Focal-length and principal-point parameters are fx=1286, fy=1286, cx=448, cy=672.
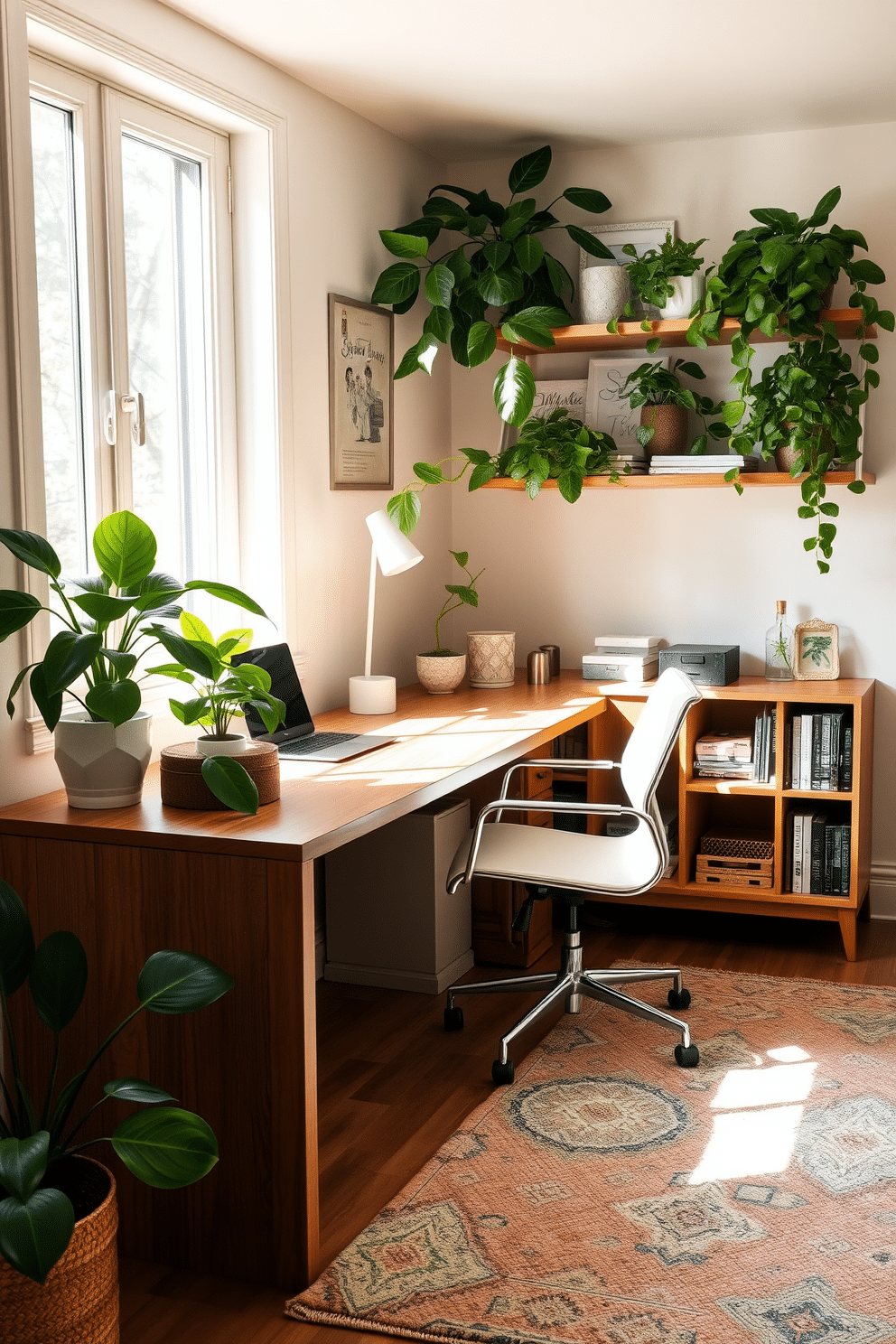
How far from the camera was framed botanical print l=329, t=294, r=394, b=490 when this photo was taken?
149 inches

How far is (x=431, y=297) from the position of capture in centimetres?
391

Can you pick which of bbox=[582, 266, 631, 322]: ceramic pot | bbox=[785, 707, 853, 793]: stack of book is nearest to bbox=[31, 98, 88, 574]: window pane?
bbox=[582, 266, 631, 322]: ceramic pot

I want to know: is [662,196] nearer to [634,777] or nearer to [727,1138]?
[634,777]

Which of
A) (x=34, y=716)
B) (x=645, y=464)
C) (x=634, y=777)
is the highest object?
(x=645, y=464)

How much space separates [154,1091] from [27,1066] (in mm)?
560

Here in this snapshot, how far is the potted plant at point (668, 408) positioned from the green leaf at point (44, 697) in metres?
2.45

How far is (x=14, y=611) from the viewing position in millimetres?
2191

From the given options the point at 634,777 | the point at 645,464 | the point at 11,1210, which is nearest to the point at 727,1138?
the point at 634,777

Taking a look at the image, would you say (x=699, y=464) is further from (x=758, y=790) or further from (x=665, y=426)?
(x=758, y=790)

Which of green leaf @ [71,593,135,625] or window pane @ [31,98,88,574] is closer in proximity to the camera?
green leaf @ [71,593,135,625]

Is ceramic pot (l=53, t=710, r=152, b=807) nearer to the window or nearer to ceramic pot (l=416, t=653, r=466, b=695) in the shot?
the window

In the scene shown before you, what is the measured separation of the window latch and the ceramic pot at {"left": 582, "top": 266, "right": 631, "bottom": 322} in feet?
5.70

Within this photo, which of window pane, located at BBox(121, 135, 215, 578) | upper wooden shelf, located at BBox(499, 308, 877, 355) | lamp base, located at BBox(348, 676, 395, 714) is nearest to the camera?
window pane, located at BBox(121, 135, 215, 578)

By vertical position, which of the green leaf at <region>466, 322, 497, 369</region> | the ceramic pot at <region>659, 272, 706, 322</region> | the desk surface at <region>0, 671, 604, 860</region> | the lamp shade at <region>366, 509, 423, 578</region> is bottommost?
the desk surface at <region>0, 671, 604, 860</region>
